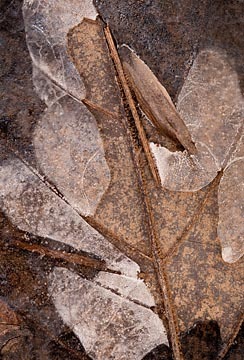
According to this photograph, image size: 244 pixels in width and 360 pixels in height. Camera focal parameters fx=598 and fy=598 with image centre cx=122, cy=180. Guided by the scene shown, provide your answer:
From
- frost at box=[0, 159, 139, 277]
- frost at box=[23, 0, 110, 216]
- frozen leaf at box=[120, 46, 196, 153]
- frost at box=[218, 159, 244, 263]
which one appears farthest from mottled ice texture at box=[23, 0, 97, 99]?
frost at box=[218, 159, 244, 263]

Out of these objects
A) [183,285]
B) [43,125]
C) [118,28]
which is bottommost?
[183,285]

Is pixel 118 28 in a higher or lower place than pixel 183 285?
higher

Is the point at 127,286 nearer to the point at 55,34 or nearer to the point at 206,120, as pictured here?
the point at 206,120

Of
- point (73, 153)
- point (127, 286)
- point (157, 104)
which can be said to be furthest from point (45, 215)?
point (157, 104)

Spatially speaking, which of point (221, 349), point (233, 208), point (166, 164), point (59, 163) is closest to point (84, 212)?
point (59, 163)

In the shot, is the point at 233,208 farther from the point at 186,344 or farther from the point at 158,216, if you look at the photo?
the point at 186,344

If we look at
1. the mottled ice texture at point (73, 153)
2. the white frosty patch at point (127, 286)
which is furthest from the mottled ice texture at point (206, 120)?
the white frosty patch at point (127, 286)
